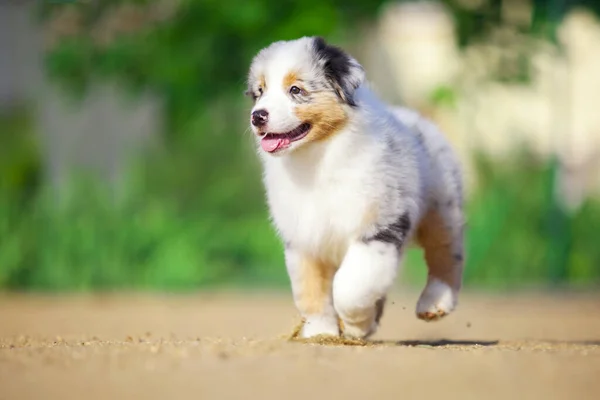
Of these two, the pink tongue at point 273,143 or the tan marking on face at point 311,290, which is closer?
the pink tongue at point 273,143

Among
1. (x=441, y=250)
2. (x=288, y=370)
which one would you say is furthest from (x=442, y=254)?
(x=288, y=370)

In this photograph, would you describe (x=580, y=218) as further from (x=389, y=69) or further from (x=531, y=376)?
(x=531, y=376)

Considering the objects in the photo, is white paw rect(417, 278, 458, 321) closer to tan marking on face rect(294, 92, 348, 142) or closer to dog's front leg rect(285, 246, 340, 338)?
dog's front leg rect(285, 246, 340, 338)

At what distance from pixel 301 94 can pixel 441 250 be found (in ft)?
4.55

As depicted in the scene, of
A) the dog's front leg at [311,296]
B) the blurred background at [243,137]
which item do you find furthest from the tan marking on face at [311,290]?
the blurred background at [243,137]

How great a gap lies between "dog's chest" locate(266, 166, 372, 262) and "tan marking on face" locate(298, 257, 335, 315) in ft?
0.25

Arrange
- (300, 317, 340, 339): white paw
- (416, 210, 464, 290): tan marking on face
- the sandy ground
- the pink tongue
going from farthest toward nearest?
(416, 210, 464, 290): tan marking on face
(300, 317, 340, 339): white paw
the pink tongue
the sandy ground

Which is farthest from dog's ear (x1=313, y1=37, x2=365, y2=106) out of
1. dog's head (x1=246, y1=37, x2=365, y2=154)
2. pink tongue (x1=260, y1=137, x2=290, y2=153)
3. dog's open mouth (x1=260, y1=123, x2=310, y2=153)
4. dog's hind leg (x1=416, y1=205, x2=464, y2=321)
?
dog's hind leg (x1=416, y1=205, x2=464, y2=321)

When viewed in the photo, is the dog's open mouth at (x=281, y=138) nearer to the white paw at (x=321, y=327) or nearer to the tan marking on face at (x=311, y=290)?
the tan marking on face at (x=311, y=290)

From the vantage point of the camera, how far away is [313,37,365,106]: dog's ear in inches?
231

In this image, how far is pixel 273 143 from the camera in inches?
226

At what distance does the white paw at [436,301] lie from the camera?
6.33 metres

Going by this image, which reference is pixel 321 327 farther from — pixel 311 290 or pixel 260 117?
pixel 260 117

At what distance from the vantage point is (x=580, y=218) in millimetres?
12586
